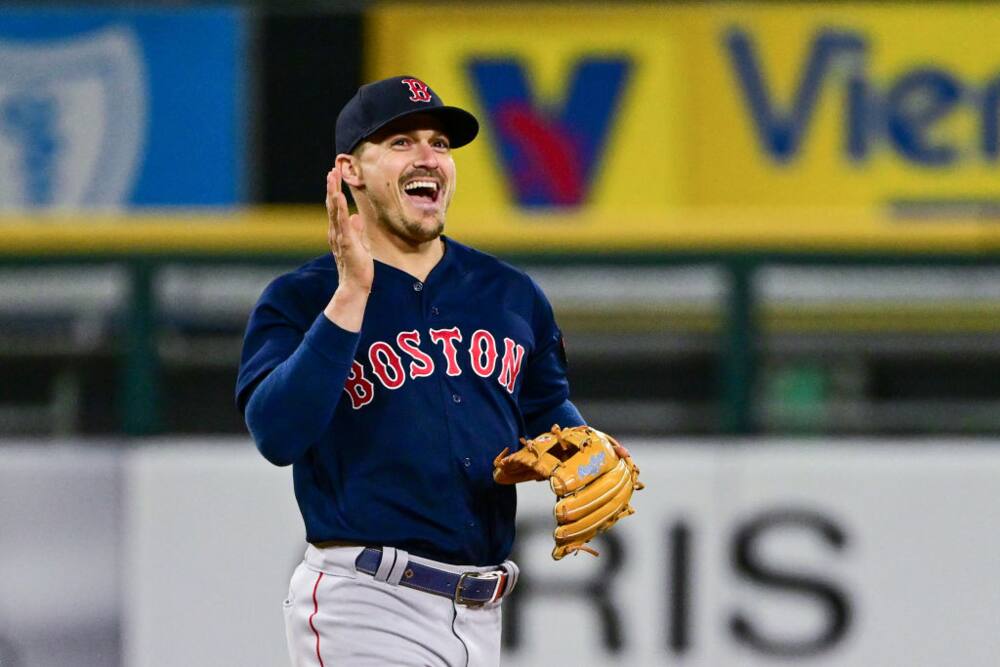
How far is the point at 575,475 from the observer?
305 cm

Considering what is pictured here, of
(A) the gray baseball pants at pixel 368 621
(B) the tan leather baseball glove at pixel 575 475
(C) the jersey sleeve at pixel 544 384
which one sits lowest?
(A) the gray baseball pants at pixel 368 621

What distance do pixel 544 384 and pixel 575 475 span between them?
0.31 meters

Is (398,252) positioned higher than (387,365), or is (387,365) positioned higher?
(398,252)

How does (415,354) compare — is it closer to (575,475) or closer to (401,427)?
(401,427)

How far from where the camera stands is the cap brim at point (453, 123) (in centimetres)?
306

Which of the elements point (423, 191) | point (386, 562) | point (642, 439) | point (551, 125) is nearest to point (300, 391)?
point (386, 562)

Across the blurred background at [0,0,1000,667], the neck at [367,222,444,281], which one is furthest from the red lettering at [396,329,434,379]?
the blurred background at [0,0,1000,667]

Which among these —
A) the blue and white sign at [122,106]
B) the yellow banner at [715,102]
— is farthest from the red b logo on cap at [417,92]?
the blue and white sign at [122,106]

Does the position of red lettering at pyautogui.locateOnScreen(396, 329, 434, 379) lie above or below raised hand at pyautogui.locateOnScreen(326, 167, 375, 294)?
below

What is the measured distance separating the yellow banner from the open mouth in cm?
395

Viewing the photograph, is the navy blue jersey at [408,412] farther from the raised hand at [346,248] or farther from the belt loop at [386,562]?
the raised hand at [346,248]

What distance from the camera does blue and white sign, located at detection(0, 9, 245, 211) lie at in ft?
22.9

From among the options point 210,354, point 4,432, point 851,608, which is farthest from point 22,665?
point 851,608

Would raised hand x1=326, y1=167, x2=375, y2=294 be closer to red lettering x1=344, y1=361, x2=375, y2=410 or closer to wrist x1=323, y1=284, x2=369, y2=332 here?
wrist x1=323, y1=284, x2=369, y2=332
